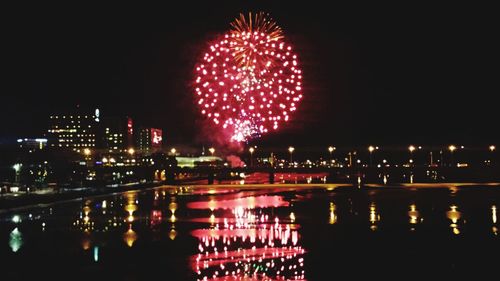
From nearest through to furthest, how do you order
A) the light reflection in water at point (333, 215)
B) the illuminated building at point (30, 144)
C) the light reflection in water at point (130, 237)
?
the light reflection in water at point (130, 237), the light reflection in water at point (333, 215), the illuminated building at point (30, 144)

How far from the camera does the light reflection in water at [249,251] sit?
12.2 metres

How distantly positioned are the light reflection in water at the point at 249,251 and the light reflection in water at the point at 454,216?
5.47 m

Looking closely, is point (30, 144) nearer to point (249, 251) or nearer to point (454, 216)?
point (454, 216)

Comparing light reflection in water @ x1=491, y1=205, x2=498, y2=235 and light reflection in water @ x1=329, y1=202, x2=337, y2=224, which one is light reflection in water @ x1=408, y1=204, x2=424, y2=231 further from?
light reflection in water @ x1=329, y1=202, x2=337, y2=224

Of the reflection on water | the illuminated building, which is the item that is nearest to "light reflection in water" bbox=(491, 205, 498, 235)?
the reflection on water

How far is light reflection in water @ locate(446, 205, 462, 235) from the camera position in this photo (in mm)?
19847

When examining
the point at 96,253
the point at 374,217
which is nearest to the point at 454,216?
the point at 374,217

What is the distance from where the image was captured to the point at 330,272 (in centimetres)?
1230

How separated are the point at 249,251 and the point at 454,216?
1273 centimetres

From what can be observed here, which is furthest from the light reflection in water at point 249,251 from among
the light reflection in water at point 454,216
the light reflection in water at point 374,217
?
the light reflection in water at point 454,216

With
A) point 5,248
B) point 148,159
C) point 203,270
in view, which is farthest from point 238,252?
point 148,159

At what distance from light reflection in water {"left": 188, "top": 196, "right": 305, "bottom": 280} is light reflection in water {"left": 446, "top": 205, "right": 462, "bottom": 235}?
5.47 metres

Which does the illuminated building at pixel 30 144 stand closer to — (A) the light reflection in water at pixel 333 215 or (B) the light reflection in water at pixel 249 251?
(A) the light reflection in water at pixel 333 215

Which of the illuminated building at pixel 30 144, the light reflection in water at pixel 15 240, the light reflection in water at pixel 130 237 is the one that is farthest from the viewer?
the illuminated building at pixel 30 144
